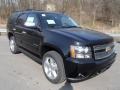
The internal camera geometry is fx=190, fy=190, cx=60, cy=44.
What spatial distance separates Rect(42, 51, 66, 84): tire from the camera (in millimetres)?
4516

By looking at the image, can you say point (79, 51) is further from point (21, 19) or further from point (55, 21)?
point (21, 19)

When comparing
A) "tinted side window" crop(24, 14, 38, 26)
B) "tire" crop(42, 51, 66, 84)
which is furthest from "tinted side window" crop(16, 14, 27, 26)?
"tire" crop(42, 51, 66, 84)

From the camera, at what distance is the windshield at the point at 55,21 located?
5.42 m

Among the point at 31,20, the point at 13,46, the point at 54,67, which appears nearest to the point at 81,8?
the point at 13,46

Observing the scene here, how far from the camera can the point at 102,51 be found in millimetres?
4602

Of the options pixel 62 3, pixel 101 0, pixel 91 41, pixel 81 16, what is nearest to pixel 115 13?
pixel 101 0

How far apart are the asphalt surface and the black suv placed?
20cm

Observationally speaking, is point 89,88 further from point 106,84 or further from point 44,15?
point 44,15

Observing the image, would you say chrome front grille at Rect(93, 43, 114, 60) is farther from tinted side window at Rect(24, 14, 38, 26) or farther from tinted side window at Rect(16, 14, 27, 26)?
tinted side window at Rect(16, 14, 27, 26)

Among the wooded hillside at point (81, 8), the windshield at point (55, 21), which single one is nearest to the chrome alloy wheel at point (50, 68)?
the windshield at point (55, 21)

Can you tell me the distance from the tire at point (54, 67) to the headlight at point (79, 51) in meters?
0.40

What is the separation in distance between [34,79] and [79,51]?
1548 millimetres

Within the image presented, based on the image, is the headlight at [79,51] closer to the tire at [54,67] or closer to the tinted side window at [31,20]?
the tire at [54,67]

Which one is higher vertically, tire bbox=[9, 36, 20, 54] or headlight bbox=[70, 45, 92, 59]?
headlight bbox=[70, 45, 92, 59]
